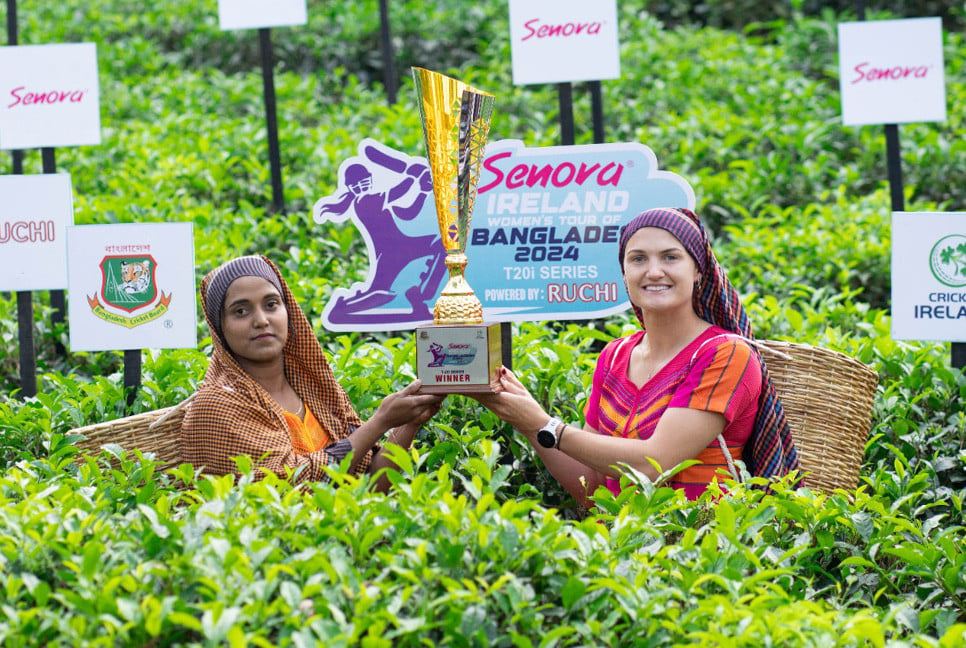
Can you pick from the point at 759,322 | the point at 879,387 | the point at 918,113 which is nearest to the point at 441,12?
the point at 918,113

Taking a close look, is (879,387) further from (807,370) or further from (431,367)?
(431,367)

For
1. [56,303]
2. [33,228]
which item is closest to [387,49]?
[56,303]

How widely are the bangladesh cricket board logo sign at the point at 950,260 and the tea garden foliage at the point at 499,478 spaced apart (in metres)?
0.35

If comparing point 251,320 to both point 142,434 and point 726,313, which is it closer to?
point 142,434

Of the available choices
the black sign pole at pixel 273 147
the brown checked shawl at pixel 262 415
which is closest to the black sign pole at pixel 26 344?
the brown checked shawl at pixel 262 415

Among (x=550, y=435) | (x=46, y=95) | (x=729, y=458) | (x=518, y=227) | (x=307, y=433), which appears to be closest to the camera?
(x=729, y=458)

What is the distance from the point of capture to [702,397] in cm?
313

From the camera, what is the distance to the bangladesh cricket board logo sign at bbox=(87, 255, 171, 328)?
4137 millimetres

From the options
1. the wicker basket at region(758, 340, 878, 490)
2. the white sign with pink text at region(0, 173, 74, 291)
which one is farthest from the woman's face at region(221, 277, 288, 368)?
the wicker basket at region(758, 340, 878, 490)

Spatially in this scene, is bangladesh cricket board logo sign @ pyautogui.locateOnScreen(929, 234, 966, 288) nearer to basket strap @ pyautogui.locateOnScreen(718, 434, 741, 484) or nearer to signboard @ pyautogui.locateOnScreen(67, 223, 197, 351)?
basket strap @ pyautogui.locateOnScreen(718, 434, 741, 484)

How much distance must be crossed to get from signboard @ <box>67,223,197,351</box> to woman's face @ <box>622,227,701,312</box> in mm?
1769

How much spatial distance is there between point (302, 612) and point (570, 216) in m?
2.23

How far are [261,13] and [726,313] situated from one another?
13.8 ft

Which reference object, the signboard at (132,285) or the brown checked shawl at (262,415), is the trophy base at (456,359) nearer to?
the brown checked shawl at (262,415)
